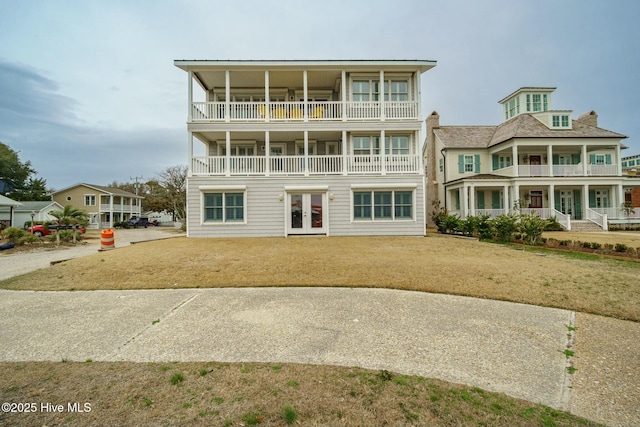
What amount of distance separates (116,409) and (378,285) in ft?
18.2

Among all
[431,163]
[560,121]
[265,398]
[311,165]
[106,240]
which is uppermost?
[560,121]

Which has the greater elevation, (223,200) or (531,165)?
(531,165)

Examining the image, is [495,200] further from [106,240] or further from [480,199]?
[106,240]

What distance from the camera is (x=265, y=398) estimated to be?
292cm

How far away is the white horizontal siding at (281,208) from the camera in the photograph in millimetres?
16859

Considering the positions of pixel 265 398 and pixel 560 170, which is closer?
pixel 265 398

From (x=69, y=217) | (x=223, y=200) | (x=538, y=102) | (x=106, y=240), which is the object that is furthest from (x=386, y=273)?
(x=538, y=102)

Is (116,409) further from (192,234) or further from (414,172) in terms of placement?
(414,172)

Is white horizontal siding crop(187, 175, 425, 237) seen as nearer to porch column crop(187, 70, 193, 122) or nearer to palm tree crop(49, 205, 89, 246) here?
porch column crop(187, 70, 193, 122)

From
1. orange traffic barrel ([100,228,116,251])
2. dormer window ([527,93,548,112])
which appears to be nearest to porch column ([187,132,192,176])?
orange traffic barrel ([100,228,116,251])

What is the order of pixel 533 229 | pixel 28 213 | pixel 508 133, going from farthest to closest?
pixel 28 213
pixel 508 133
pixel 533 229

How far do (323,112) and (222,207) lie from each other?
821cm

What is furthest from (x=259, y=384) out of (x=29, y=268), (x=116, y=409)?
(x=29, y=268)

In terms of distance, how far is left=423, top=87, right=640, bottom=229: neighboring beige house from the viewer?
23.1m
